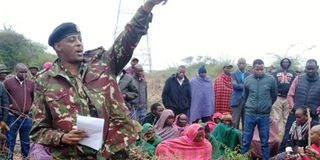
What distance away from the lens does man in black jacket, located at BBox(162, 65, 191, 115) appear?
32.8 feet

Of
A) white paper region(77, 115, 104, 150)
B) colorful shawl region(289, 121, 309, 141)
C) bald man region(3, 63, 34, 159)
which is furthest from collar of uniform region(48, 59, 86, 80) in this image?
bald man region(3, 63, 34, 159)

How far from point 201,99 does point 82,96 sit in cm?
769

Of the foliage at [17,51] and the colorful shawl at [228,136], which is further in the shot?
the foliage at [17,51]

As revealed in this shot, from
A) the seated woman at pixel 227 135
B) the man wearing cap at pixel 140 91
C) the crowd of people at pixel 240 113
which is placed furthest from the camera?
the man wearing cap at pixel 140 91

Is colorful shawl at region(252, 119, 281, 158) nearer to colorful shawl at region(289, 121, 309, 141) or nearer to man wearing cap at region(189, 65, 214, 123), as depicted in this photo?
colorful shawl at region(289, 121, 309, 141)

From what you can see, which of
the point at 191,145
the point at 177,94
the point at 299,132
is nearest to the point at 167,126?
the point at 191,145

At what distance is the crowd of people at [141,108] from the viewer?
2.83 metres

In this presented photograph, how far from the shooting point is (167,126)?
8406mm

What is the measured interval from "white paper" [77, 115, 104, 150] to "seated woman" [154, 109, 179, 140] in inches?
216

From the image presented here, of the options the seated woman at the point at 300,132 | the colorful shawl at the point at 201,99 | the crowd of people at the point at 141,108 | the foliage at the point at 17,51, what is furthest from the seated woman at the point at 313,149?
the foliage at the point at 17,51

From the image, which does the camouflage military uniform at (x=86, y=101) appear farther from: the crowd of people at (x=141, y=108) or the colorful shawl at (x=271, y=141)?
the colorful shawl at (x=271, y=141)

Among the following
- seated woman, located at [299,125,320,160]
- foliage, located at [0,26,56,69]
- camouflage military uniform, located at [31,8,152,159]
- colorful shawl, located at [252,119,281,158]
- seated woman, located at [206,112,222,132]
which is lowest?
colorful shawl, located at [252,119,281,158]

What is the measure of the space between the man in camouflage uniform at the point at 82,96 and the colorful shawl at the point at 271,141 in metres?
6.15

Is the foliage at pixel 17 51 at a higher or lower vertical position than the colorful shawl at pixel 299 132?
higher
